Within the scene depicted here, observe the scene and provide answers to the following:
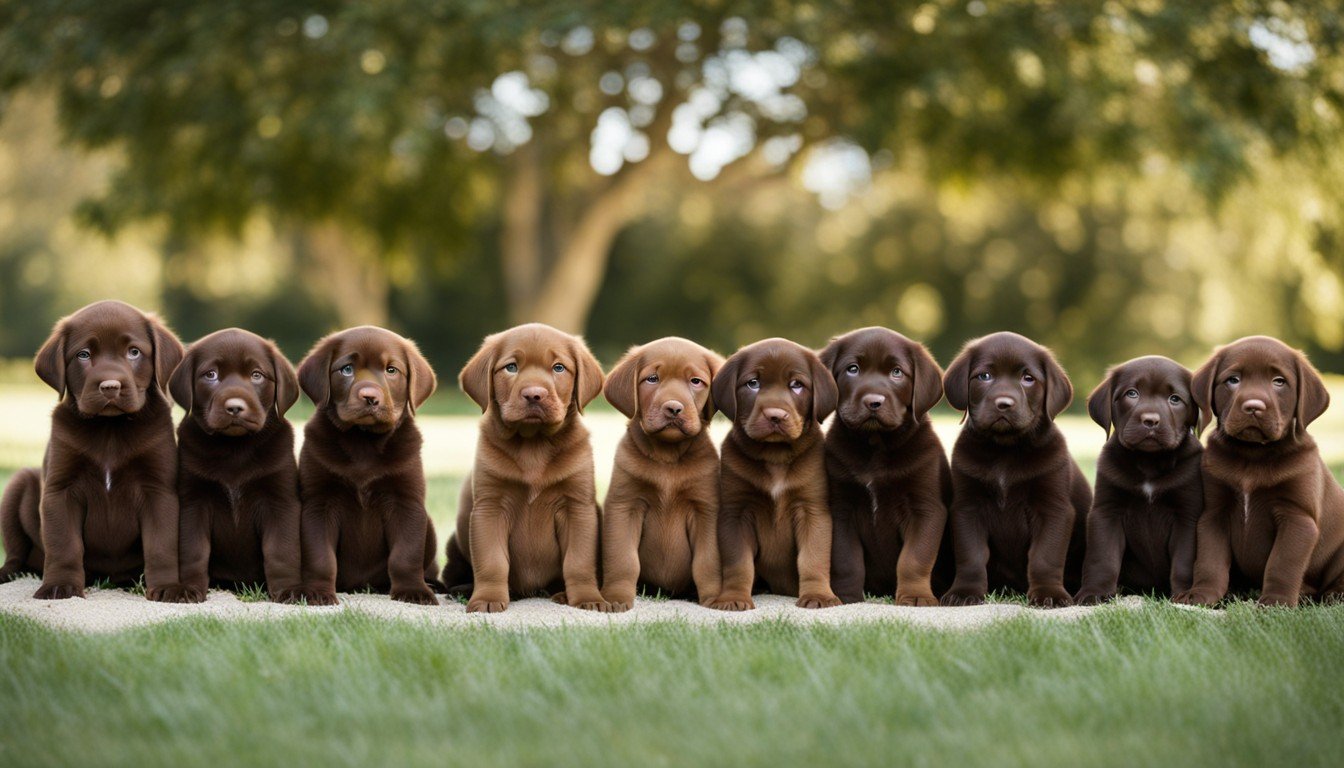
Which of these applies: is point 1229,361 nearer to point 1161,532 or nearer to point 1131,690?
point 1161,532

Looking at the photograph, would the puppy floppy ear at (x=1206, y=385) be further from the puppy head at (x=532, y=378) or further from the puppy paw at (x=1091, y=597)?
the puppy head at (x=532, y=378)

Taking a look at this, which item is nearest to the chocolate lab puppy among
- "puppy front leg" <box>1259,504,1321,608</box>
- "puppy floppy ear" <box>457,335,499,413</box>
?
"puppy floppy ear" <box>457,335,499,413</box>

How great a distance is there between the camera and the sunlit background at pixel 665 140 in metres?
21.0

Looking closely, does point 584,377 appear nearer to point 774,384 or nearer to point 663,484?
point 663,484

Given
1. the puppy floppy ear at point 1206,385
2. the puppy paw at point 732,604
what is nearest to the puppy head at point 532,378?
the puppy paw at point 732,604

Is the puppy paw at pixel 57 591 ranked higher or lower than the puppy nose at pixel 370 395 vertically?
lower

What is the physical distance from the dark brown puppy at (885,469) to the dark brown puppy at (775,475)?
0.39 feet

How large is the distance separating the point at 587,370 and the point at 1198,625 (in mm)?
2929

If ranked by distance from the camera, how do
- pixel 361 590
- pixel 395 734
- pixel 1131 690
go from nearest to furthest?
pixel 395 734, pixel 1131 690, pixel 361 590

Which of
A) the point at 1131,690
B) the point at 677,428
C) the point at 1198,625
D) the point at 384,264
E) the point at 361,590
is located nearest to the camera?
the point at 1131,690

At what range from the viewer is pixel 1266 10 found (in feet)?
69.6

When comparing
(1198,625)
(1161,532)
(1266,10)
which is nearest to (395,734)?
(1198,625)

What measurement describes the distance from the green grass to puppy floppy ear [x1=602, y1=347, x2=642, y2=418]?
1.38 meters

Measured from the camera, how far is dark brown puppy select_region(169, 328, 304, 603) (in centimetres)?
661
